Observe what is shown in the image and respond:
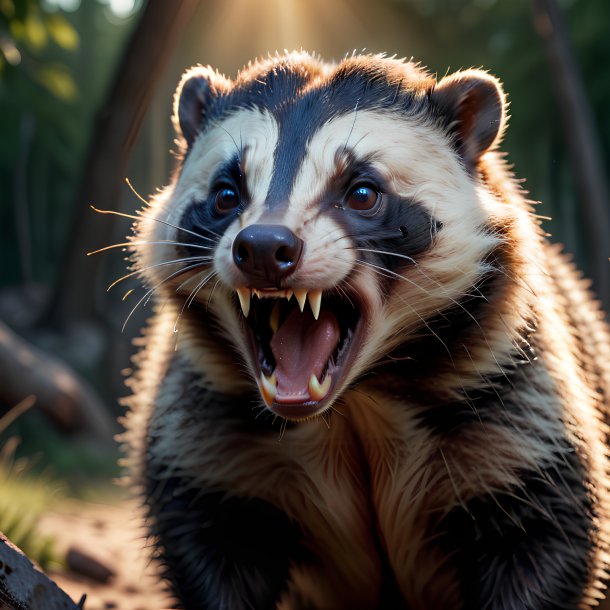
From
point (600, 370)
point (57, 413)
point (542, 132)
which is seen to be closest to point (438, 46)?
point (542, 132)

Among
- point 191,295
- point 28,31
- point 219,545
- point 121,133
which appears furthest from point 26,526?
point 121,133

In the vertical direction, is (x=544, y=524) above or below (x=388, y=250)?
below

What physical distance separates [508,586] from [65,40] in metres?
3.94

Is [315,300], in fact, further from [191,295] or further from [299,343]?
[191,295]

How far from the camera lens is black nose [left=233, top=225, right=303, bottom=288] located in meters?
2.16

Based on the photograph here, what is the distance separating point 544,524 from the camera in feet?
8.68

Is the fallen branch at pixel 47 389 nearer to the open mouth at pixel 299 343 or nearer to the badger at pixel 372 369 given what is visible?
the badger at pixel 372 369

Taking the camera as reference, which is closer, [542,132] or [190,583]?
[190,583]

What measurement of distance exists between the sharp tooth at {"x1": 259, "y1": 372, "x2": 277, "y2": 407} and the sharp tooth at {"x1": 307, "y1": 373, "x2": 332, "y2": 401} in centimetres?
9

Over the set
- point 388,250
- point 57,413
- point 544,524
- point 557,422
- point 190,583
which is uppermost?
point 388,250

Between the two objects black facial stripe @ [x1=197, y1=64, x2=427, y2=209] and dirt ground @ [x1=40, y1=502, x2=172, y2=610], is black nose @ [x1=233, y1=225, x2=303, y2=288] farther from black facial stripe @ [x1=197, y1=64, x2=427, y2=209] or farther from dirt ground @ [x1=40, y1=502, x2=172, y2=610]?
dirt ground @ [x1=40, y1=502, x2=172, y2=610]

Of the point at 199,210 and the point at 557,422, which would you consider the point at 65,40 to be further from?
the point at 557,422

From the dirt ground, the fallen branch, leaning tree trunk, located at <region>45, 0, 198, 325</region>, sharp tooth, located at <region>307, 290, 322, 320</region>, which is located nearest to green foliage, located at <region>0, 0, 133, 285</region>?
leaning tree trunk, located at <region>45, 0, 198, 325</region>

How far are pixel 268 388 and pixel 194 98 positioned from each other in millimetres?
1225
